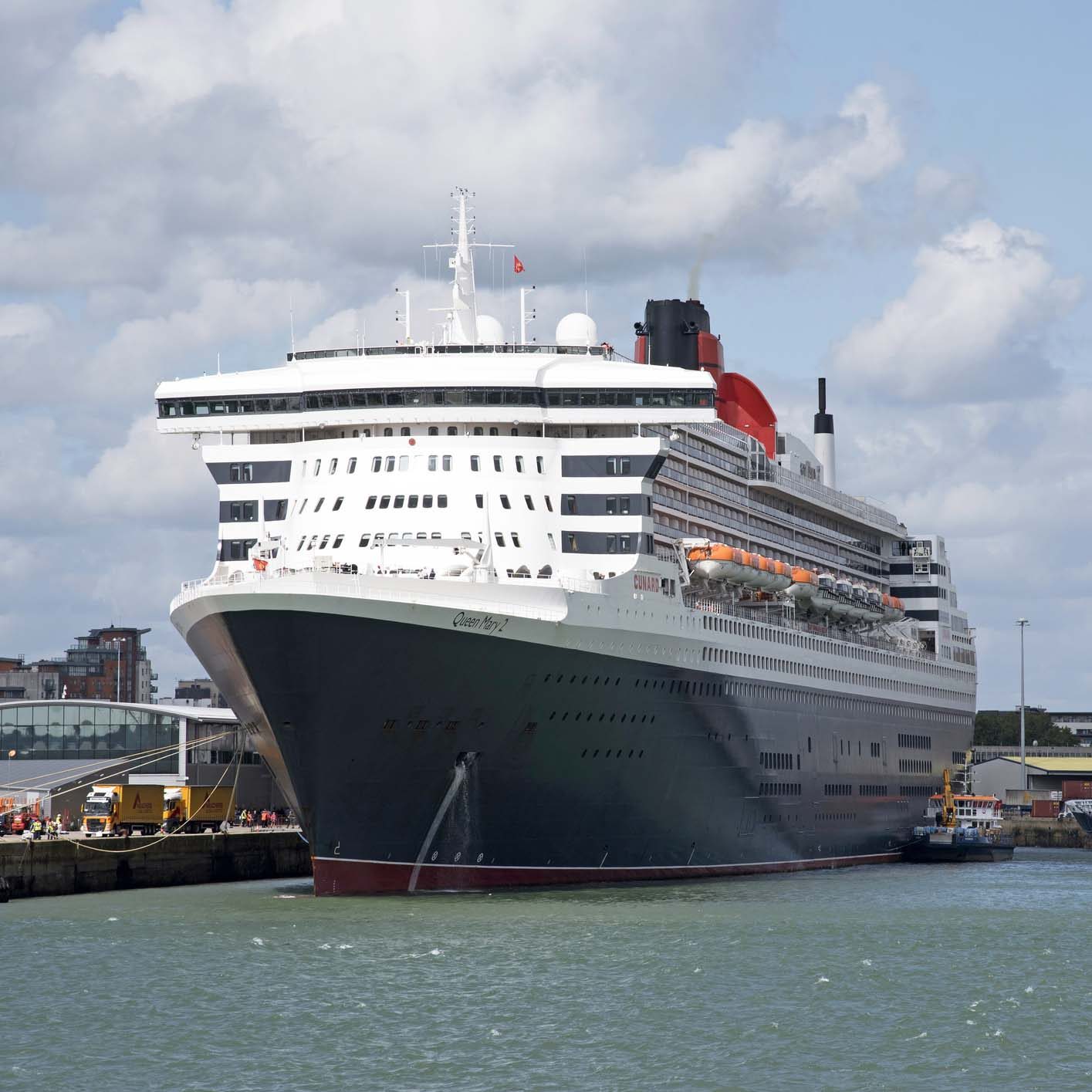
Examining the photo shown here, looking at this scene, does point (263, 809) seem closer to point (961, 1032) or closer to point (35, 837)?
point (35, 837)

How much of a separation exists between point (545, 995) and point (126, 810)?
30.1 meters

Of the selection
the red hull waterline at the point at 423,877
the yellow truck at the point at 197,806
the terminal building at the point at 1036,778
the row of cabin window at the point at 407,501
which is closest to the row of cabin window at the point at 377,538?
the row of cabin window at the point at 407,501

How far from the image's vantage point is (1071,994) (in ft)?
106

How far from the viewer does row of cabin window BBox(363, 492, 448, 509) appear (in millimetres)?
43719

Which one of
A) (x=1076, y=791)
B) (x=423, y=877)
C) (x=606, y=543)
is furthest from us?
(x=1076, y=791)

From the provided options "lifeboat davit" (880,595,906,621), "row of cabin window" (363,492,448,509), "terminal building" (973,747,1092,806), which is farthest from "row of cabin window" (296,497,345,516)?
"terminal building" (973,747,1092,806)

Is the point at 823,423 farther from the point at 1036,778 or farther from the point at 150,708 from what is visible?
the point at 1036,778

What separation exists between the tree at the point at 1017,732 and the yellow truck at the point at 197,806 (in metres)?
110

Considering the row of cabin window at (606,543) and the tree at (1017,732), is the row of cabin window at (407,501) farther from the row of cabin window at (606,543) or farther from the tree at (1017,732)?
the tree at (1017,732)

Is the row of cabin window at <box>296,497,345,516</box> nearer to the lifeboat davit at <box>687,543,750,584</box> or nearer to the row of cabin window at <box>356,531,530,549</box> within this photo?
the row of cabin window at <box>356,531,530,549</box>

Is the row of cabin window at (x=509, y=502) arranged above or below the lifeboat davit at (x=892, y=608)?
above

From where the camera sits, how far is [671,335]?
6450cm

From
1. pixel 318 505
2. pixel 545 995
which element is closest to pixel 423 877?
pixel 318 505

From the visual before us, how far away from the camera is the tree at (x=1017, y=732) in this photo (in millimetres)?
165250
